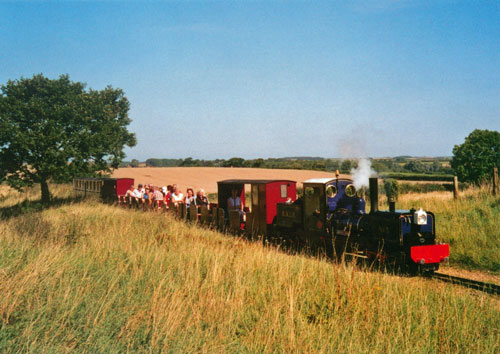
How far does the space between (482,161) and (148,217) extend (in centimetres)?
4375

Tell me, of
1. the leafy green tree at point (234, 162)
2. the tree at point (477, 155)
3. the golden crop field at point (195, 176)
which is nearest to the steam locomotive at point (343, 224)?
the golden crop field at point (195, 176)

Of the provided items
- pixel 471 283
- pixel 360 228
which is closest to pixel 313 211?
pixel 360 228

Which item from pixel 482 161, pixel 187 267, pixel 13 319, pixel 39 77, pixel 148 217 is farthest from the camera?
pixel 482 161

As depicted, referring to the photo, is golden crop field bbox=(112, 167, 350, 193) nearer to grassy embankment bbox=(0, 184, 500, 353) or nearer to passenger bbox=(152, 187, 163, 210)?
passenger bbox=(152, 187, 163, 210)

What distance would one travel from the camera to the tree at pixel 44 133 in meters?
20.4

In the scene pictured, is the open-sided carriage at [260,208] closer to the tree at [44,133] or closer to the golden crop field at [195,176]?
the tree at [44,133]

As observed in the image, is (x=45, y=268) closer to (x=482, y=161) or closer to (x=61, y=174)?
(x=61, y=174)

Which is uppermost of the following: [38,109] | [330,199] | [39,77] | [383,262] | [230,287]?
[39,77]

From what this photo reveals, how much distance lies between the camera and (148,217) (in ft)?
41.5

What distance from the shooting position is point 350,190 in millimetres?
10281

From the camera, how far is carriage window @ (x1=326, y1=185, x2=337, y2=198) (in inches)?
393

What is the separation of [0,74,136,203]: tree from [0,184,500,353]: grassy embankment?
614 inches

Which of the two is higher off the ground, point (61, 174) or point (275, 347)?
point (61, 174)

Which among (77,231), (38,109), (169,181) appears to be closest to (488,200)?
(77,231)
